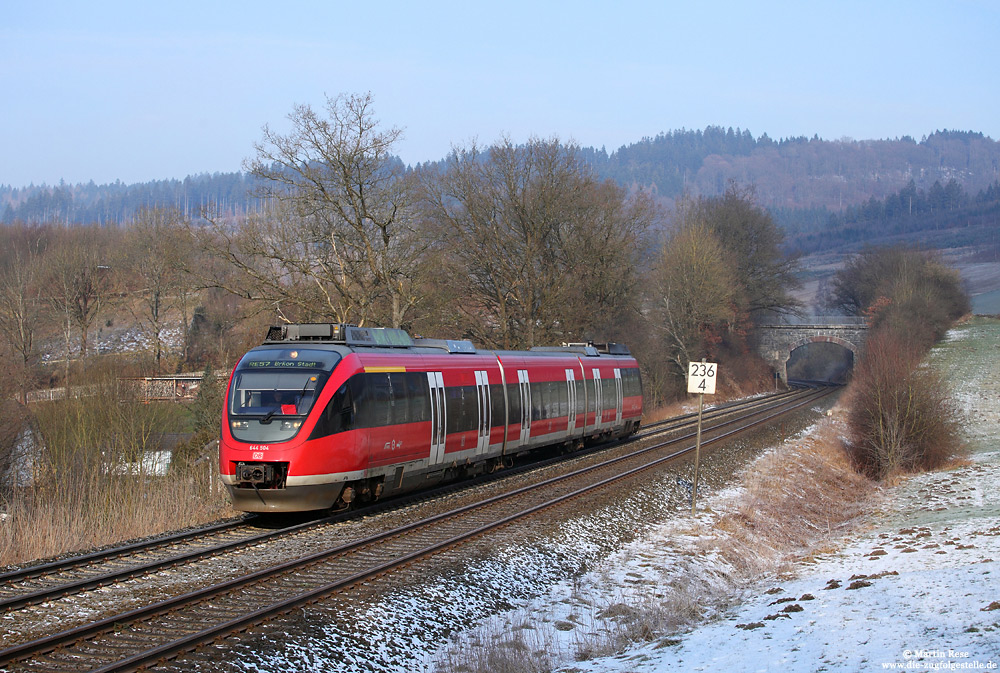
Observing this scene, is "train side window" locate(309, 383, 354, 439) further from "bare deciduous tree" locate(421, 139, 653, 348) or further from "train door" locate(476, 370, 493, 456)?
"bare deciduous tree" locate(421, 139, 653, 348)

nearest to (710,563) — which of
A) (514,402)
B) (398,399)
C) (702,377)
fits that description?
(702,377)

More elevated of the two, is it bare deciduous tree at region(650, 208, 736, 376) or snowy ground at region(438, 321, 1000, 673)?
bare deciduous tree at region(650, 208, 736, 376)

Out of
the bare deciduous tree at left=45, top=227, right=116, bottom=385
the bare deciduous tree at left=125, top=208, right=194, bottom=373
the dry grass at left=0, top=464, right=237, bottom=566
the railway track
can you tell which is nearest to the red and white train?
the railway track

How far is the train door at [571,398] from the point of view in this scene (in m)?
24.3

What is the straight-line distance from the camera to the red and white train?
13094mm

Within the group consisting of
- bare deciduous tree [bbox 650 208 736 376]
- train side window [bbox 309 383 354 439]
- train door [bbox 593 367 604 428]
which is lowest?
train door [bbox 593 367 604 428]

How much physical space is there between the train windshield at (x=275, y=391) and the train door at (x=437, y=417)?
3.16m

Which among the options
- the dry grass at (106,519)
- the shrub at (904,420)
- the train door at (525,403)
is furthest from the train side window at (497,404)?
the shrub at (904,420)

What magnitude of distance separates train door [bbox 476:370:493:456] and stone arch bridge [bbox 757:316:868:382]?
2311 inches

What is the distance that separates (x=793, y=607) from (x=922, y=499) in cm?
1396

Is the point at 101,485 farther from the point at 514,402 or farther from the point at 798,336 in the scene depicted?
the point at 798,336

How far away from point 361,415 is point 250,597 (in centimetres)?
513

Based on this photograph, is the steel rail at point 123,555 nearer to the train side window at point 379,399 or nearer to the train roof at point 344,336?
the train side window at point 379,399

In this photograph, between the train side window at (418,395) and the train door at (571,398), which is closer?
the train side window at (418,395)
